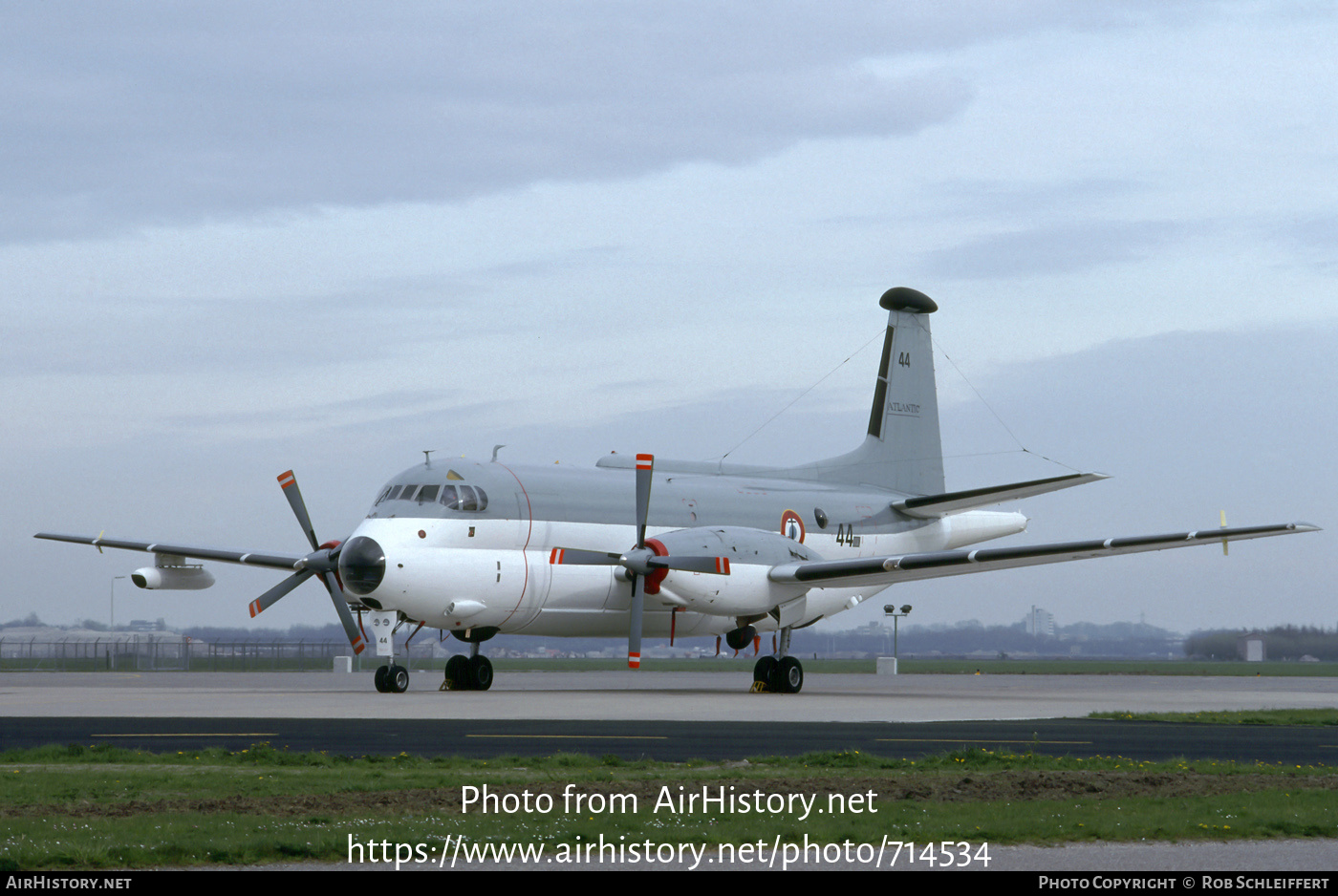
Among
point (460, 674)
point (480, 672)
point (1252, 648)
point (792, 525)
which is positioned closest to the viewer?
point (460, 674)

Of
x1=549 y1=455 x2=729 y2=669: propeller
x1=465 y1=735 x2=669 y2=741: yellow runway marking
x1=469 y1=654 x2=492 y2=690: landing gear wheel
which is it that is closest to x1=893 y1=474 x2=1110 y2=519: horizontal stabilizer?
x1=549 y1=455 x2=729 y2=669: propeller

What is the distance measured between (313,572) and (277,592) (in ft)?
4.44

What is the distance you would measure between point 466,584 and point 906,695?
11.1 m

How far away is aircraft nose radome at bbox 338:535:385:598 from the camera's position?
1089 inches

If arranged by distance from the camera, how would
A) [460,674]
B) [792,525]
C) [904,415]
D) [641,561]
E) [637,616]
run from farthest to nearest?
[904,415], [792,525], [460,674], [637,616], [641,561]

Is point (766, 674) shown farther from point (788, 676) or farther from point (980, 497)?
point (980, 497)

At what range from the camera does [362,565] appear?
90.8ft

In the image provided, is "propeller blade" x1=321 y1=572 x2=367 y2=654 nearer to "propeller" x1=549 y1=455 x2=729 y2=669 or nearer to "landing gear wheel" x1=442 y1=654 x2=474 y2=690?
"landing gear wheel" x1=442 y1=654 x2=474 y2=690

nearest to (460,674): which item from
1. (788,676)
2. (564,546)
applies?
(564,546)

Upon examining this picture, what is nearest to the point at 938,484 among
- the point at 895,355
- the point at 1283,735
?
the point at 895,355

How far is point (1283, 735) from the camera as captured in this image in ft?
64.6

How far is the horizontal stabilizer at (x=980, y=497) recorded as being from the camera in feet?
112

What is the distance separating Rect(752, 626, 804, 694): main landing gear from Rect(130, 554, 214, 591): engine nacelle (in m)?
14.1
